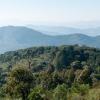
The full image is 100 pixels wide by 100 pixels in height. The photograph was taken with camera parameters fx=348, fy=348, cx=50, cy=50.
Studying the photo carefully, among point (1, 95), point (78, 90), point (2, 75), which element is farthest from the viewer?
point (2, 75)

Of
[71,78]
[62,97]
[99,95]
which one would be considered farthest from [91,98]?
[71,78]

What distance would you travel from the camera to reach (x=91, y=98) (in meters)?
51.9

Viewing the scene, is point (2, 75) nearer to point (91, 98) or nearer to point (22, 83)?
point (22, 83)

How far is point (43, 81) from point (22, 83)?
147ft

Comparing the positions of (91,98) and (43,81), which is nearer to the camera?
(91,98)

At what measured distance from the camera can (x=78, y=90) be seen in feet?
240

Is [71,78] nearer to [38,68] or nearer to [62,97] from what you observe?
[62,97]

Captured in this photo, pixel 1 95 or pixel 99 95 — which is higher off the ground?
pixel 99 95

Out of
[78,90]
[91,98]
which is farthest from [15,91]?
[91,98]

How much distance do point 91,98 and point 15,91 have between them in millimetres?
20361

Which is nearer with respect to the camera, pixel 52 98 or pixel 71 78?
pixel 52 98

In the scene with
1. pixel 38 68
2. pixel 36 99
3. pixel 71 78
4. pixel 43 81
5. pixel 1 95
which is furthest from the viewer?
pixel 38 68

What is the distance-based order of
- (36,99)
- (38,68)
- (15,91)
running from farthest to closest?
(38,68) < (15,91) < (36,99)

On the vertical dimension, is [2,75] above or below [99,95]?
below
